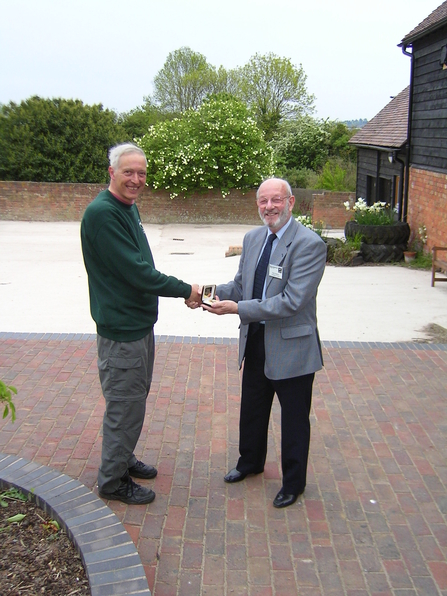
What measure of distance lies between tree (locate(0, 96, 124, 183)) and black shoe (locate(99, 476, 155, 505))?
20.7 meters

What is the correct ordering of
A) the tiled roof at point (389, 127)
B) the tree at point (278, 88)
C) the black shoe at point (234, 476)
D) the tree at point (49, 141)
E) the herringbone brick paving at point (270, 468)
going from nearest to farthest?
the herringbone brick paving at point (270, 468) < the black shoe at point (234, 476) < the tiled roof at point (389, 127) < the tree at point (49, 141) < the tree at point (278, 88)

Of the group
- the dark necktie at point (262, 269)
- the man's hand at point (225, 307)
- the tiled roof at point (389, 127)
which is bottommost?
the man's hand at point (225, 307)

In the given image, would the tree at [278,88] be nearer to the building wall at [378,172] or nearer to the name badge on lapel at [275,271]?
the building wall at [378,172]

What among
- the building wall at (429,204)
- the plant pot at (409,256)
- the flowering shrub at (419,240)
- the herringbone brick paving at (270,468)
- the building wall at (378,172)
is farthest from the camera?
the building wall at (378,172)

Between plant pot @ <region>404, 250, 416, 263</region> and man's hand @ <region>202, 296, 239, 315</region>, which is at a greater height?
man's hand @ <region>202, 296, 239, 315</region>

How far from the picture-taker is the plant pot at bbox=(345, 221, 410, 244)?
1237cm

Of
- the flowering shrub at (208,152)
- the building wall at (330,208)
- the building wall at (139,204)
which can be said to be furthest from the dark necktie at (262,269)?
the building wall at (330,208)

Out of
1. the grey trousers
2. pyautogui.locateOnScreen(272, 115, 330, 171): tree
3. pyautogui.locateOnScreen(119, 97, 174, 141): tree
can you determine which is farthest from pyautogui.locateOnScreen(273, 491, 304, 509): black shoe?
pyautogui.locateOnScreen(119, 97, 174, 141): tree

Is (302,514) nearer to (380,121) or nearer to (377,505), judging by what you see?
(377,505)

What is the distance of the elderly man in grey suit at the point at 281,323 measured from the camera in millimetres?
3238

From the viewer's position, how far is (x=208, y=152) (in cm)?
2194

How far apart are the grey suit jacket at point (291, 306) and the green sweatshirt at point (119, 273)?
19.5 inches

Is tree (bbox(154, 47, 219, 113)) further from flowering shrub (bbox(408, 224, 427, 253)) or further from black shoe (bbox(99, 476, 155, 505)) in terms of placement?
black shoe (bbox(99, 476, 155, 505))

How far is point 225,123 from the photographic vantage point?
22.2 meters
